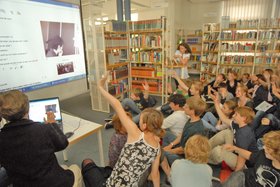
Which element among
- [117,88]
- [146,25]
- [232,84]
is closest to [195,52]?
[146,25]

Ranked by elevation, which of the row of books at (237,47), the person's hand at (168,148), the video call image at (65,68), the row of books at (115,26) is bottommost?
the person's hand at (168,148)

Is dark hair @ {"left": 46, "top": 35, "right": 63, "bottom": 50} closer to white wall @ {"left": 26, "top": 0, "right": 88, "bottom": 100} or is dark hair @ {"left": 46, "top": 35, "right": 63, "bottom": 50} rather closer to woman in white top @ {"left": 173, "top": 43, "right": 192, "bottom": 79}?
white wall @ {"left": 26, "top": 0, "right": 88, "bottom": 100}

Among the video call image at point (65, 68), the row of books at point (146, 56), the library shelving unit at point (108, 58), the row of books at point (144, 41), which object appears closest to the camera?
the video call image at point (65, 68)

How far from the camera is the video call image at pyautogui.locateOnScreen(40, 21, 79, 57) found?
2.23m

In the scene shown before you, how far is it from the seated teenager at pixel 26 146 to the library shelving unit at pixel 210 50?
6330 millimetres

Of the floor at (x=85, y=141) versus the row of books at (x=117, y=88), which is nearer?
the floor at (x=85, y=141)

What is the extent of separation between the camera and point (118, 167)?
142 cm

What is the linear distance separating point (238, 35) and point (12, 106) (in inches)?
253

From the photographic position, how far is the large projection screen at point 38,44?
75.5 inches

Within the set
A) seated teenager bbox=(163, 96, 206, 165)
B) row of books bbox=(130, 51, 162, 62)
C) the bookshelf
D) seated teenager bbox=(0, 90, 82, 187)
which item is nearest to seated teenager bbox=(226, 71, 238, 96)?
row of books bbox=(130, 51, 162, 62)

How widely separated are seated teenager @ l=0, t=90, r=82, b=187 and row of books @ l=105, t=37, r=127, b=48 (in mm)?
3329

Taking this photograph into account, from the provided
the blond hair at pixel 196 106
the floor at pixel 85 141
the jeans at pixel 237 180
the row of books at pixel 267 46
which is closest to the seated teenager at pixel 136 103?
the floor at pixel 85 141

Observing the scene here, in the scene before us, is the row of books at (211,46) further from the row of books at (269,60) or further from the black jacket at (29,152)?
the black jacket at (29,152)

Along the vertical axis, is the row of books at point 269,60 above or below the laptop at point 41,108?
above
